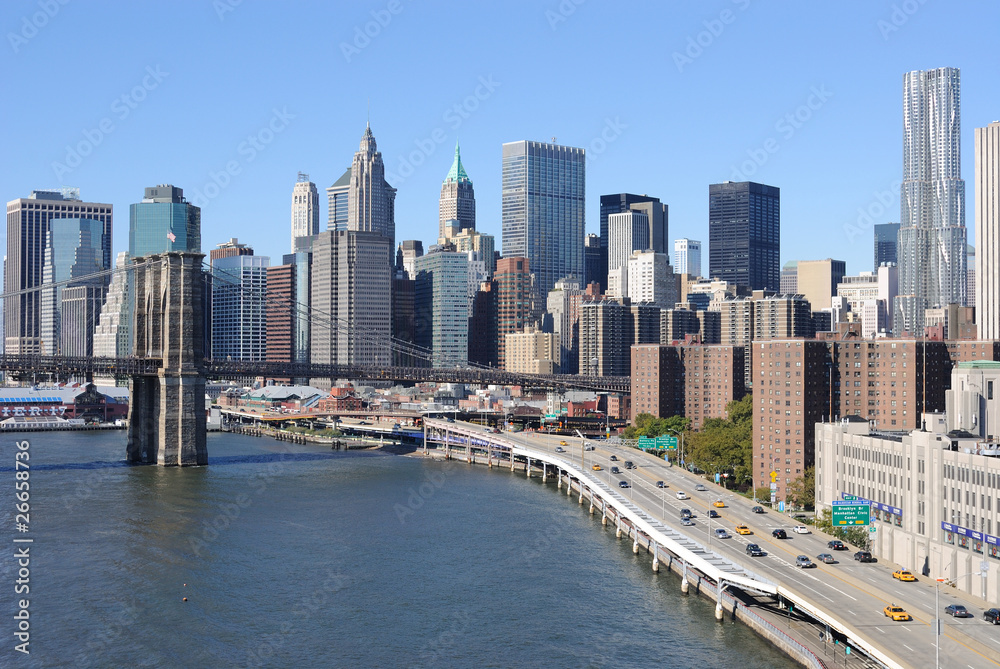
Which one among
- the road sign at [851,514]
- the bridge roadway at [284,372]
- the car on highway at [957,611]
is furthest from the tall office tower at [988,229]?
the car on highway at [957,611]

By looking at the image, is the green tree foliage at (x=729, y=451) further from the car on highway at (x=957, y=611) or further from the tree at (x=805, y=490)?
the car on highway at (x=957, y=611)

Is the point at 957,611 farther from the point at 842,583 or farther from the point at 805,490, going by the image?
the point at 805,490

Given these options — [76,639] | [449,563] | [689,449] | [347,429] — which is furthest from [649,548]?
[347,429]

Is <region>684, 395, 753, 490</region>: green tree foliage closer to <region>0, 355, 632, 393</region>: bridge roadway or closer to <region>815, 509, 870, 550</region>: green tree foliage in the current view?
<region>815, 509, 870, 550</region>: green tree foliage

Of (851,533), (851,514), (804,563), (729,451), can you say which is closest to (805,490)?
(851,533)

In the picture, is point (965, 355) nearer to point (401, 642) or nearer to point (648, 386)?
point (648, 386)

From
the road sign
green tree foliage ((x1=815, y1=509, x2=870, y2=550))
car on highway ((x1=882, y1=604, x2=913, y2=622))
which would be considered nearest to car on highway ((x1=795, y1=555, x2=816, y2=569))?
the road sign
